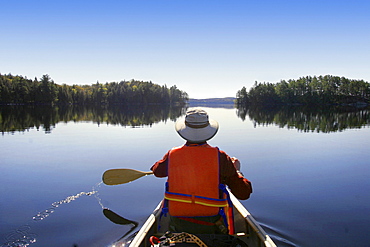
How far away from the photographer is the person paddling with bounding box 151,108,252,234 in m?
3.16

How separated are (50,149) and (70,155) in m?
2.13

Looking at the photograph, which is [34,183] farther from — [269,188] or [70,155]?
[269,188]

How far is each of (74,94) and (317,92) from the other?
96680 mm

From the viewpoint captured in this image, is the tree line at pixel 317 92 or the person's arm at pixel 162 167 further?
the tree line at pixel 317 92

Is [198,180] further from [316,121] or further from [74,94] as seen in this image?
[74,94]

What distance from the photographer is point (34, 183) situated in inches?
338

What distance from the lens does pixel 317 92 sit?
354 ft

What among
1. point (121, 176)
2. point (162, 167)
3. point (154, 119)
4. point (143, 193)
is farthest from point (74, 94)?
point (162, 167)

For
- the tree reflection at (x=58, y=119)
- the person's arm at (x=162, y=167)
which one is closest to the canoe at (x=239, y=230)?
the person's arm at (x=162, y=167)

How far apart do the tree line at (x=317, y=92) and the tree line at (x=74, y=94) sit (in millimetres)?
47666

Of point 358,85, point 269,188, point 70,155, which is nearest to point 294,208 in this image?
point 269,188

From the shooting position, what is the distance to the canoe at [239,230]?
141 inches

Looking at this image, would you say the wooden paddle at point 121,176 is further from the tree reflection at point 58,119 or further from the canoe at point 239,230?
the tree reflection at point 58,119

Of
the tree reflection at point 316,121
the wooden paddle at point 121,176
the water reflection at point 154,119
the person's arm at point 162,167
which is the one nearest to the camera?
the person's arm at point 162,167
